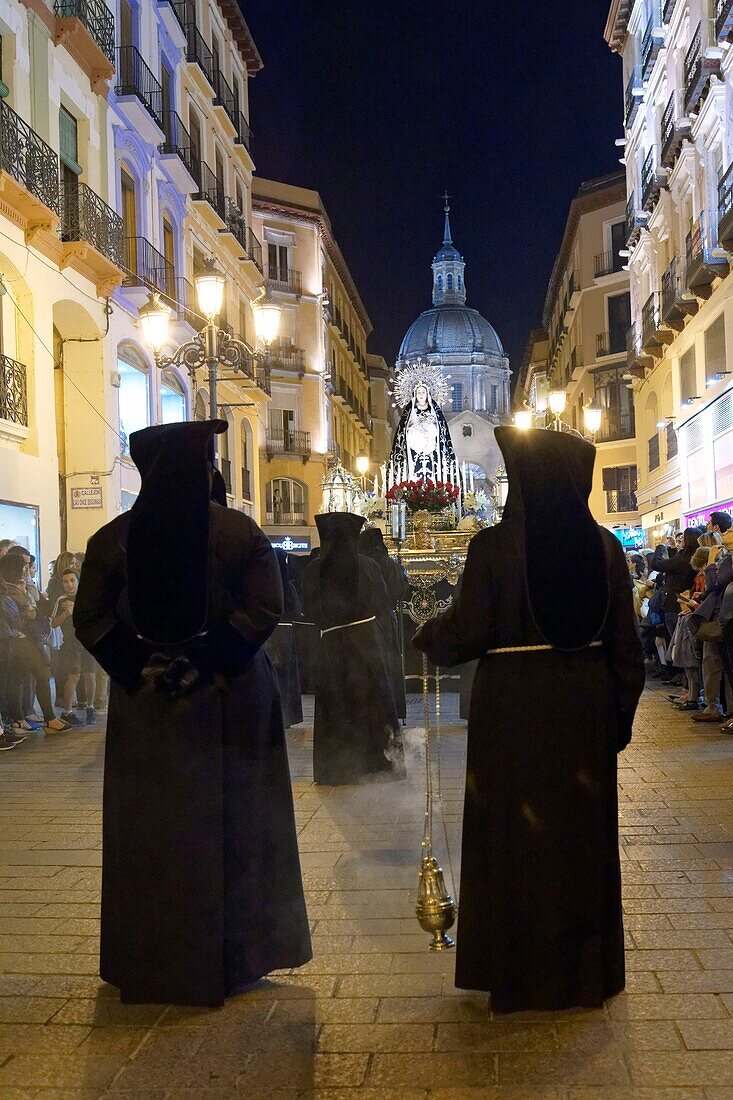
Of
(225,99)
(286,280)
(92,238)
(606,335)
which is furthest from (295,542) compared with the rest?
(92,238)

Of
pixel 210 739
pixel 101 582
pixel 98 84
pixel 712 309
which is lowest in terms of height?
pixel 210 739

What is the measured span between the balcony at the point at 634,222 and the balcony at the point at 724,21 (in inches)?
361

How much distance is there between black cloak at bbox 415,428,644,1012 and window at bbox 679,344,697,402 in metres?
21.4

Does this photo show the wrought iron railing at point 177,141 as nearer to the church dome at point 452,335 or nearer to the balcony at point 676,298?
the balcony at point 676,298

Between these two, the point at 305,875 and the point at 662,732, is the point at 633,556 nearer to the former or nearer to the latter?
the point at 662,732

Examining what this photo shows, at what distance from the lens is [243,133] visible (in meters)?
30.6

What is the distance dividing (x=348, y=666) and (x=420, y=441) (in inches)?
388

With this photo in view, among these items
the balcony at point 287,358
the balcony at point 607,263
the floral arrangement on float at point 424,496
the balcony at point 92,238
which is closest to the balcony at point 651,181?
the balcony at point 607,263

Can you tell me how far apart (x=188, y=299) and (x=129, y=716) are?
20.8 metres

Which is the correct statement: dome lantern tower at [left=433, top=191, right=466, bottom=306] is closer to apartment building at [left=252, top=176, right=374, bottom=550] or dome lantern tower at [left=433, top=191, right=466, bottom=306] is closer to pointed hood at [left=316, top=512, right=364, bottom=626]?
apartment building at [left=252, top=176, right=374, bottom=550]

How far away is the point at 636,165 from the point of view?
102ft

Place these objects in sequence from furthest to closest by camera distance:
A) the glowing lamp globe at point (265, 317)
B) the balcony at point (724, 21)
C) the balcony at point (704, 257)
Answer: the balcony at point (704, 257)
the balcony at point (724, 21)
the glowing lamp globe at point (265, 317)

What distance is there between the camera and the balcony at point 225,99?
27.2 meters

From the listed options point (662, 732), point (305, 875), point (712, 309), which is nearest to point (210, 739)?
point (305, 875)
